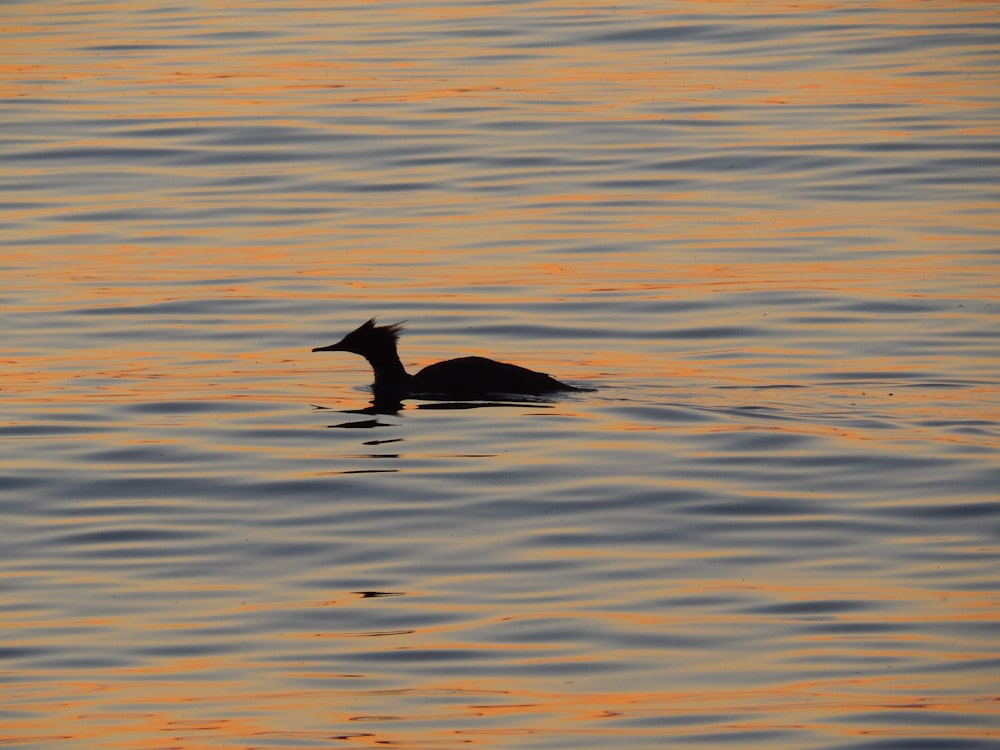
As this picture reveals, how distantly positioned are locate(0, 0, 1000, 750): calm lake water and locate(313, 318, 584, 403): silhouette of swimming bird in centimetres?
27

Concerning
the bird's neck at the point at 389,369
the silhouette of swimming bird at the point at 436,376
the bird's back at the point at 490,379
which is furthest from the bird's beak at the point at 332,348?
the bird's back at the point at 490,379

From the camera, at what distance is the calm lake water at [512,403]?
8.31 m

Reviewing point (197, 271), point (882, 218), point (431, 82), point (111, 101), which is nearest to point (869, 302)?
point (882, 218)

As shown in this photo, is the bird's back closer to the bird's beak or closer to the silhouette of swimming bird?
the silhouette of swimming bird

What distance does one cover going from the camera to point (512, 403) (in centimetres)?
1377

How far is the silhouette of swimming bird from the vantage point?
13758 millimetres

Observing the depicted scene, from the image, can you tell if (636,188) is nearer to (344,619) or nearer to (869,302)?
(869,302)

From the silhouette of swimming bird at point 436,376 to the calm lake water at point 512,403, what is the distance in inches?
10.6

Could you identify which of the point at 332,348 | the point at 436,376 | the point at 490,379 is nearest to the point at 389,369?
the point at 332,348

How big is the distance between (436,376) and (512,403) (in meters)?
0.68

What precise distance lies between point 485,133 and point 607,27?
21.7 feet

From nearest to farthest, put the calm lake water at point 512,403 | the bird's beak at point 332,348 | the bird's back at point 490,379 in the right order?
the calm lake water at point 512,403
the bird's back at point 490,379
the bird's beak at point 332,348

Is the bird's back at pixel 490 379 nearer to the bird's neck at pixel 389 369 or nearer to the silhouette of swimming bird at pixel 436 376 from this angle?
the silhouette of swimming bird at pixel 436 376

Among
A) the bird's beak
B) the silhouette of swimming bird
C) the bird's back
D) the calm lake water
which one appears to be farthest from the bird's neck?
the bird's back
